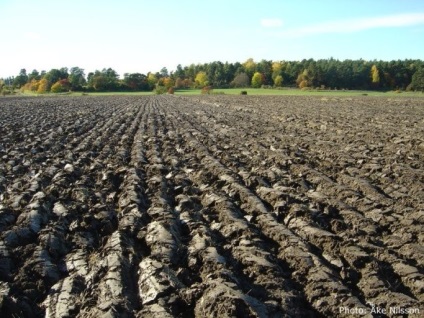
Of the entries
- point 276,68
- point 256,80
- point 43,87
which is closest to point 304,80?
point 256,80

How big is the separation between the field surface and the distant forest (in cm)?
8488

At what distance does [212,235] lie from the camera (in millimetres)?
5203

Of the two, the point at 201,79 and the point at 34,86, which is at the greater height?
the point at 201,79

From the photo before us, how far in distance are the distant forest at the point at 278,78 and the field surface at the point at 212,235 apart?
3342 inches

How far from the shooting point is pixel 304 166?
9.15 metres

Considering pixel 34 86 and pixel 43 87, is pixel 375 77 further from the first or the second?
pixel 34 86

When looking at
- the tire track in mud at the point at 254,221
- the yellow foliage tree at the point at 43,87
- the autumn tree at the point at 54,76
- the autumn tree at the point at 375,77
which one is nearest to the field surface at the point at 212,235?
the tire track in mud at the point at 254,221

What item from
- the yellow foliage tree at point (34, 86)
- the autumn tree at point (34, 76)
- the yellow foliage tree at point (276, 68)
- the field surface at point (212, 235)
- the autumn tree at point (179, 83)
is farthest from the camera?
the autumn tree at point (34, 76)

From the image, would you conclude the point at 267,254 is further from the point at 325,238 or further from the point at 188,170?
the point at 188,170

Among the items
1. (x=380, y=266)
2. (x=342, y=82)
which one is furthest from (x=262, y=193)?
(x=342, y=82)

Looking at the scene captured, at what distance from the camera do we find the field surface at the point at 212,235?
3.72m

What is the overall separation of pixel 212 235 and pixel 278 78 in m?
102

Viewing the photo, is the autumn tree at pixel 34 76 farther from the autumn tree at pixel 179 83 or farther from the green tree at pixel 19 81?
the autumn tree at pixel 179 83

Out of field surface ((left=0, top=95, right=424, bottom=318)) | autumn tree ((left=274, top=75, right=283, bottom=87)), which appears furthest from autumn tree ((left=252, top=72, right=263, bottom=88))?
field surface ((left=0, top=95, right=424, bottom=318))
